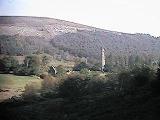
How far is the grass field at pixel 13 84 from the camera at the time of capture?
3817mm

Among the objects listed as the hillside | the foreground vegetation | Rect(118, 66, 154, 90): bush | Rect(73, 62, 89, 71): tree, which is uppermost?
the hillside

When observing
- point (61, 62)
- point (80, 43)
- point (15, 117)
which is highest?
point (80, 43)

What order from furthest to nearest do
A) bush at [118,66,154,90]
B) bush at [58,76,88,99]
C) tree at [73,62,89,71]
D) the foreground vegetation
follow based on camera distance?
tree at [73,62,89,71] < bush at [118,66,154,90] < bush at [58,76,88,99] < the foreground vegetation

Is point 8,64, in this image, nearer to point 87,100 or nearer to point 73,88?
point 73,88

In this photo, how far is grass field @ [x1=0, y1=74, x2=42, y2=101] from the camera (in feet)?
12.5

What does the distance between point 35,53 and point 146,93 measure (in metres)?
1.77

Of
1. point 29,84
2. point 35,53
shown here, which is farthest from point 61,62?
point 29,84

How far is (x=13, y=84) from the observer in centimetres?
396

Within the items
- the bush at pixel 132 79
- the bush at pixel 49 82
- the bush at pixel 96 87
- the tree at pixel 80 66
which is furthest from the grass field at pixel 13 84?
the bush at pixel 132 79

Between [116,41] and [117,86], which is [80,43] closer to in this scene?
[116,41]

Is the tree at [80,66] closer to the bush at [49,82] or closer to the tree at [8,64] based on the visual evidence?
the bush at [49,82]

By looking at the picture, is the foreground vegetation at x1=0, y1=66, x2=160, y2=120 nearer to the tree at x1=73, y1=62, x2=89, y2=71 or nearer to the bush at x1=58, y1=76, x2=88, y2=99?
the bush at x1=58, y1=76, x2=88, y2=99

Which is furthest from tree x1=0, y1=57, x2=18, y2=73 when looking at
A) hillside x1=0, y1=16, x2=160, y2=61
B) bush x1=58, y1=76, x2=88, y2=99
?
bush x1=58, y1=76, x2=88, y2=99

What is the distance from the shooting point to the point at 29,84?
13.0 feet
